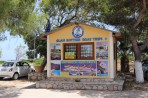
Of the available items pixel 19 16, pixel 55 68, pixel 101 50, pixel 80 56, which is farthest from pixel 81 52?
pixel 19 16

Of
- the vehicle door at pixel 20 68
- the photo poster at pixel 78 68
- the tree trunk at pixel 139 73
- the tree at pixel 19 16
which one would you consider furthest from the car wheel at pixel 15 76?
the tree trunk at pixel 139 73

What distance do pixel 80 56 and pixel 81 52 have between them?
0.85 feet

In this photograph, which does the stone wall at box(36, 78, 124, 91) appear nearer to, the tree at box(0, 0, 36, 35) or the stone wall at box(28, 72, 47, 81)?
the stone wall at box(28, 72, 47, 81)

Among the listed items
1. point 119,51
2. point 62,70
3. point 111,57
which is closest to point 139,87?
point 111,57

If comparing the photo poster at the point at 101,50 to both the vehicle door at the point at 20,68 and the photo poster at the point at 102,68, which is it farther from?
the vehicle door at the point at 20,68

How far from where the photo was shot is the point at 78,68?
15469 millimetres

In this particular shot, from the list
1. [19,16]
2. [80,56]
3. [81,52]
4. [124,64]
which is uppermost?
[19,16]

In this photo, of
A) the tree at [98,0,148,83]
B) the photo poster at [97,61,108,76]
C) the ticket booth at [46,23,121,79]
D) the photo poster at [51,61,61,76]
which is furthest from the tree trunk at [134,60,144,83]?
the photo poster at [51,61,61,76]

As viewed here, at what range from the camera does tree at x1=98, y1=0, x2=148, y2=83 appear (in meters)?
15.3

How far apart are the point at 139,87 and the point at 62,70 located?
489cm

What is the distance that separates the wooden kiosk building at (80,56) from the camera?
14.9 metres

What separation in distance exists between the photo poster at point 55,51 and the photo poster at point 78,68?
1.75 ft

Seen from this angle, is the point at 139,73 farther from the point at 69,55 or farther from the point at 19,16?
the point at 19,16

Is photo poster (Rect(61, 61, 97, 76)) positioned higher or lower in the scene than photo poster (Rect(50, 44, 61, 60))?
lower
